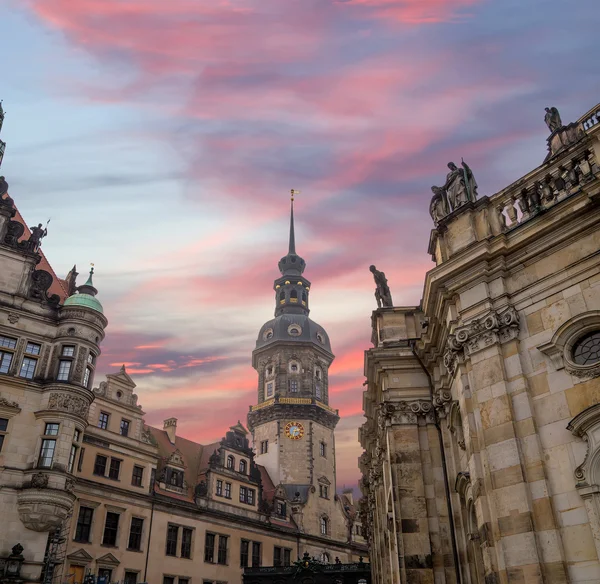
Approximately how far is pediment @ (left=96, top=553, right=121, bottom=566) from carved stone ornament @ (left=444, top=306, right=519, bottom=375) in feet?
109

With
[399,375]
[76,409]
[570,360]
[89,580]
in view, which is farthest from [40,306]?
[570,360]

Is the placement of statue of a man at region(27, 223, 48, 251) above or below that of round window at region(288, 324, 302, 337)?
below

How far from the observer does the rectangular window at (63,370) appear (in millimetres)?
34625

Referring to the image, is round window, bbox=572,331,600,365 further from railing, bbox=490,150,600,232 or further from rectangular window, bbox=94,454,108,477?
rectangular window, bbox=94,454,108,477

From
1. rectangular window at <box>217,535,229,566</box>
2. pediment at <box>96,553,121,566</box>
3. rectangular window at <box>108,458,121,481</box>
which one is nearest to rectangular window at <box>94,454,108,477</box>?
rectangular window at <box>108,458,121,481</box>

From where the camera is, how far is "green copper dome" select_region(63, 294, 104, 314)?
36.6m

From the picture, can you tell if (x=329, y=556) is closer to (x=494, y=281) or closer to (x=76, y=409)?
(x=76, y=409)

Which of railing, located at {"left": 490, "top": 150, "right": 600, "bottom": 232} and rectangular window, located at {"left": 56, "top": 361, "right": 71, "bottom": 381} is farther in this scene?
rectangular window, located at {"left": 56, "top": 361, "right": 71, "bottom": 381}

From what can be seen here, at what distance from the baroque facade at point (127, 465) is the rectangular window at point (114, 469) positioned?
107 millimetres

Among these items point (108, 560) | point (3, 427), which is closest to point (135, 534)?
point (108, 560)

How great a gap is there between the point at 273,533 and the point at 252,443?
56.1ft

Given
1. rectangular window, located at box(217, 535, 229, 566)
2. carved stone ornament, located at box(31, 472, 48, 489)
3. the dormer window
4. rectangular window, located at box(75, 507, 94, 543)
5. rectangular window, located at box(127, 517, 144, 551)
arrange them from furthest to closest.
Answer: rectangular window, located at box(217, 535, 229, 566) < the dormer window < rectangular window, located at box(127, 517, 144, 551) < rectangular window, located at box(75, 507, 94, 543) < carved stone ornament, located at box(31, 472, 48, 489)

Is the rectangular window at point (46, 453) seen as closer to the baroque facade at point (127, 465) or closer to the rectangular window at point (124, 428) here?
the baroque facade at point (127, 465)

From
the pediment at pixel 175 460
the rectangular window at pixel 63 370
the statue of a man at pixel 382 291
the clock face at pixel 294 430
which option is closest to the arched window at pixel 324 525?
the clock face at pixel 294 430
